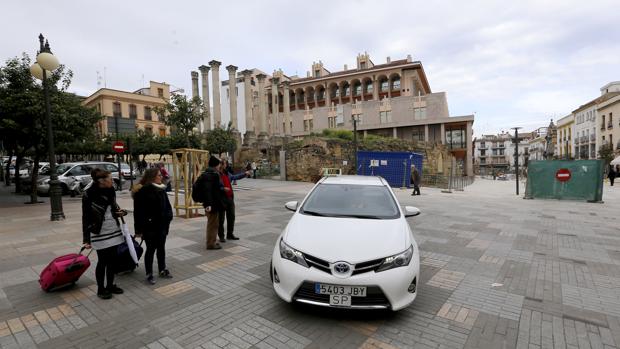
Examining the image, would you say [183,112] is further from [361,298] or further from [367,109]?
[367,109]

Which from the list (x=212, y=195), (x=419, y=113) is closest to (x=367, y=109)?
(x=419, y=113)

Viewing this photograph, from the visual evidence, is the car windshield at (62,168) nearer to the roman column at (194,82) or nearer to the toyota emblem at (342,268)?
the toyota emblem at (342,268)

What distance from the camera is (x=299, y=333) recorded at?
328 centimetres

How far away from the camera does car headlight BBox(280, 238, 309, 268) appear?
3.51m

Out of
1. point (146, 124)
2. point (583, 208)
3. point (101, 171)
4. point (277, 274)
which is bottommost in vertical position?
point (583, 208)

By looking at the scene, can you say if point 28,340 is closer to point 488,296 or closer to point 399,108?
point 488,296

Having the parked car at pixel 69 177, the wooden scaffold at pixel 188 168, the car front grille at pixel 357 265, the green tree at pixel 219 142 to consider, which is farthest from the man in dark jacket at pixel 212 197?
the green tree at pixel 219 142

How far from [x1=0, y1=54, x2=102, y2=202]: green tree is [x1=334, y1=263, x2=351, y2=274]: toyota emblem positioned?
13940mm

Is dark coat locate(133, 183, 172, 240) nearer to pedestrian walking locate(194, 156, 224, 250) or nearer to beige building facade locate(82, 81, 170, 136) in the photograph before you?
pedestrian walking locate(194, 156, 224, 250)


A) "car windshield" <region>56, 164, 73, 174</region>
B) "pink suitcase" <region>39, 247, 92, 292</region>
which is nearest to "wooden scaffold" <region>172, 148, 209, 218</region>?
"pink suitcase" <region>39, 247, 92, 292</region>

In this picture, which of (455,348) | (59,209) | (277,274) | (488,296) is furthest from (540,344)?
(59,209)

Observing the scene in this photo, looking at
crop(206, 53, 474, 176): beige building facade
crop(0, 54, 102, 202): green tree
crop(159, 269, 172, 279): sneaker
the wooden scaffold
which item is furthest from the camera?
crop(206, 53, 474, 176): beige building facade

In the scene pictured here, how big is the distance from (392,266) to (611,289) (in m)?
3.50

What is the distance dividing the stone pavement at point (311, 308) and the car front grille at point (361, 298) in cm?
26
